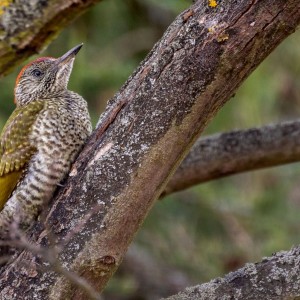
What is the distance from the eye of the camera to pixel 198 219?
7.06 meters

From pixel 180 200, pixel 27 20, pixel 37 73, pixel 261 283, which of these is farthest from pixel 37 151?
pixel 180 200

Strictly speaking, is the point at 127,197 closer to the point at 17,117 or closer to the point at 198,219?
the point at 17,117

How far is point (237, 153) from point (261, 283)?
163 cm

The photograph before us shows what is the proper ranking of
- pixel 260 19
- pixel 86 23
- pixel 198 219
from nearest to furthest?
pixel 260 19, pixel 198 219, pixel 86 23

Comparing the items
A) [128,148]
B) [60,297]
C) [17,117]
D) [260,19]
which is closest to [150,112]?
[128,148]

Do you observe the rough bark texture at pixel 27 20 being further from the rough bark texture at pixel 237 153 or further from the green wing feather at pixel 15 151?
the rough bark texture at pixel 237 153

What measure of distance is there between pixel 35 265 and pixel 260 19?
4.17 ft

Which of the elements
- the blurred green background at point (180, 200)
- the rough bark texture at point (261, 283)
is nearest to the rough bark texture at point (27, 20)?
the rough bark texture at point (261, 283)

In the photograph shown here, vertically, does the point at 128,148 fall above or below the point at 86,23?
below

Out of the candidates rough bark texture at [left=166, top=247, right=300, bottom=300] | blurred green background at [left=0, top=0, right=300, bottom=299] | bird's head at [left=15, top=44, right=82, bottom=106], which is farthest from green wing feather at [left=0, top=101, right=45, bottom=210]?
blurred green background at [left=0, top=0, right=300, bottom=299]

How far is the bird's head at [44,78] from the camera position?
512 cm

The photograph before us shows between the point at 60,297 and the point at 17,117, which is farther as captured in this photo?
the point at 17,117

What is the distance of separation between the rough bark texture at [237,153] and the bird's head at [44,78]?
2.94 feet

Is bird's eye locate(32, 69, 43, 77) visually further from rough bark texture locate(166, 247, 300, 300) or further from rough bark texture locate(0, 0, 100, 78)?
rough bark texture locate(166, 247, 300, 300)
